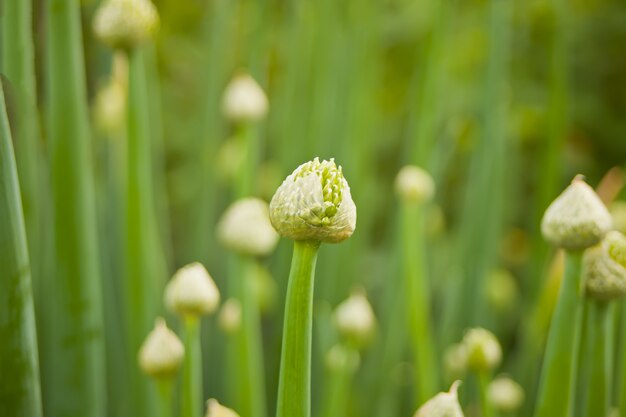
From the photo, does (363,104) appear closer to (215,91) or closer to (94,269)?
(215,91)

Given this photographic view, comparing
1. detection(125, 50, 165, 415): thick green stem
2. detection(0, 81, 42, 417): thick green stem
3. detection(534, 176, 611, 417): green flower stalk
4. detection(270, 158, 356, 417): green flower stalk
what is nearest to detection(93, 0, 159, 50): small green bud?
detection(125, 50, 165, 415): thick green stem

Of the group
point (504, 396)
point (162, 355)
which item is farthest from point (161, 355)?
point (504, 396)

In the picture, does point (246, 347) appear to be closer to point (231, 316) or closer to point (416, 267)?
point (231, 316)

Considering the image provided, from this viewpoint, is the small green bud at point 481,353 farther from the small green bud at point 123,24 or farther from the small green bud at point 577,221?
the small green bud at point 123,24

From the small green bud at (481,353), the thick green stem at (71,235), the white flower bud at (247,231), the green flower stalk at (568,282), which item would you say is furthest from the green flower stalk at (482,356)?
the thick green stem at (71,235)

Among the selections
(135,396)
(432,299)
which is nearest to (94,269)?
(135,396)

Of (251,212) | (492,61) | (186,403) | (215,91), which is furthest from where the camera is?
(215,91)

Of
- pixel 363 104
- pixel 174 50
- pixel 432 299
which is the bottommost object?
pixel 432 299

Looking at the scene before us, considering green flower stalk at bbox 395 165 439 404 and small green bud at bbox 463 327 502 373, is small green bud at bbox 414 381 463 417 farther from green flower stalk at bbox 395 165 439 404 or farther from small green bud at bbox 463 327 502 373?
green flower stalk at bbox 395 165 439 404
